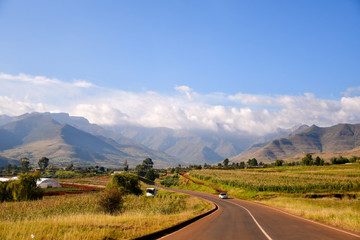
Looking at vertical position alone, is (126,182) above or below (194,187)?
above

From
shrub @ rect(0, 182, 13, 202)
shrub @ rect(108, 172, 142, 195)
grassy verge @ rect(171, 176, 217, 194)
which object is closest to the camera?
shrub @ rect(108, 172, 142, 195)

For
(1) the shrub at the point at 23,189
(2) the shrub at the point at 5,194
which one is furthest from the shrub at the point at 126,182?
(2) the shrub at the point at 5,194

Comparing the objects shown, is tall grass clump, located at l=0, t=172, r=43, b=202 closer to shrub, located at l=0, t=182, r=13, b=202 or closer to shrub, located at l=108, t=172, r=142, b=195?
shrub, located at l=0, t=182, r=13, b=202

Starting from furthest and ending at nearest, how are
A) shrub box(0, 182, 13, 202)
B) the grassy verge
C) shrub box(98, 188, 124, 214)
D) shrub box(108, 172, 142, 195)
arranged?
the grassy verge
shrub box(0, 182, 13, 202)
shrub box(108, 172, 142, 195)
shrub box(98, 188, 124, 214)

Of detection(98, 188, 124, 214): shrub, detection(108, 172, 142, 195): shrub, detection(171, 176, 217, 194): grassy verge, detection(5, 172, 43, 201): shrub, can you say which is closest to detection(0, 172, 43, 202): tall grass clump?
detection(5, 172, 43, 201): shrub

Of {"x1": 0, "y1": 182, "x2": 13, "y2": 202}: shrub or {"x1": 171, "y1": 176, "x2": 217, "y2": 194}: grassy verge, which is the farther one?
{"x1": 171, "y1": 176, "x2": 217, "y2": 194}: grassy verge

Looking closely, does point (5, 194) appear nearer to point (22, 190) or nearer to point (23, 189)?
point (22, 190)

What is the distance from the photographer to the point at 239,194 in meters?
63.2

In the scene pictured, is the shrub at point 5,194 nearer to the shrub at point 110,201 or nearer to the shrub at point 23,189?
the shrub at point 23,189

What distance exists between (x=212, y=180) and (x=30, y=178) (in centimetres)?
5515

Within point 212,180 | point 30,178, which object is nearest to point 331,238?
point 30,178

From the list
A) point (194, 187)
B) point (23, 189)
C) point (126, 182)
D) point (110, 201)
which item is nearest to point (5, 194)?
point (23, 189)

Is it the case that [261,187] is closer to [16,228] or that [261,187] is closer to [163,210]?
[163,210]

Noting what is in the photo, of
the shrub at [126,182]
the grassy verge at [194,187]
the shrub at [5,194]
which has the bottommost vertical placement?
the grassy verge at [194,187]
